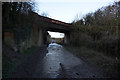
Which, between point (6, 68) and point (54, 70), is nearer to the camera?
point (6, 68)

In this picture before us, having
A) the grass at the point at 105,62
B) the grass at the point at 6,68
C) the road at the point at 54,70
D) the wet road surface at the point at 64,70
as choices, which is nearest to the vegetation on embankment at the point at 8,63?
the grass at the point at 6,68

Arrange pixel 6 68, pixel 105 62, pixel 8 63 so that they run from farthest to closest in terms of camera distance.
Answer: pixel 105 62 → pixel 8 63 → pixel 6 68

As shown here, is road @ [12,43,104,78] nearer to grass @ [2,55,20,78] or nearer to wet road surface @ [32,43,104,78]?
wet road surface @ [32,43,104,78]

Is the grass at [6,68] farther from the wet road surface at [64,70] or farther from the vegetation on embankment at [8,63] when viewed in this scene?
the wet road surface at [64,70]

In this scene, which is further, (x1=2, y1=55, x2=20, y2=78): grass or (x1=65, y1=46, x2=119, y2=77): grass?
(x1=65, y1=46, x2=119, y2=77): grass

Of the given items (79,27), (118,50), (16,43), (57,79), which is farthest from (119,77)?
(79,27)

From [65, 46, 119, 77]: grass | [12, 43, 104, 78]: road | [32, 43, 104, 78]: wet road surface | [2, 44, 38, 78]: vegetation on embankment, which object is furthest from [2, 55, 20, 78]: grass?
[65, 46, 119, 77]: grass

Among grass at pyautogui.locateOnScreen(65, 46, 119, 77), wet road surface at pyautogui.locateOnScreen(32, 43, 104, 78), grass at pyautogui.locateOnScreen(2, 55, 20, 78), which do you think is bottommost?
wet road surface at pyautogui.locateOnScreen(32, 43, 104, 78)

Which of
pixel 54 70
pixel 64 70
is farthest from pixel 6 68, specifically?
pixel 64 70

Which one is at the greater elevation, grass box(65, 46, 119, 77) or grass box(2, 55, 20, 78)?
grass box(2, 55, 20, 78)

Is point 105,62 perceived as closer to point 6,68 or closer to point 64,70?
point 64,70

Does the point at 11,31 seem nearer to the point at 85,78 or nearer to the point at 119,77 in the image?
the point at 85,78

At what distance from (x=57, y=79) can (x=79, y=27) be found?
10.2 meters

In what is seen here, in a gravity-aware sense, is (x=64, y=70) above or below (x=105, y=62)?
below
